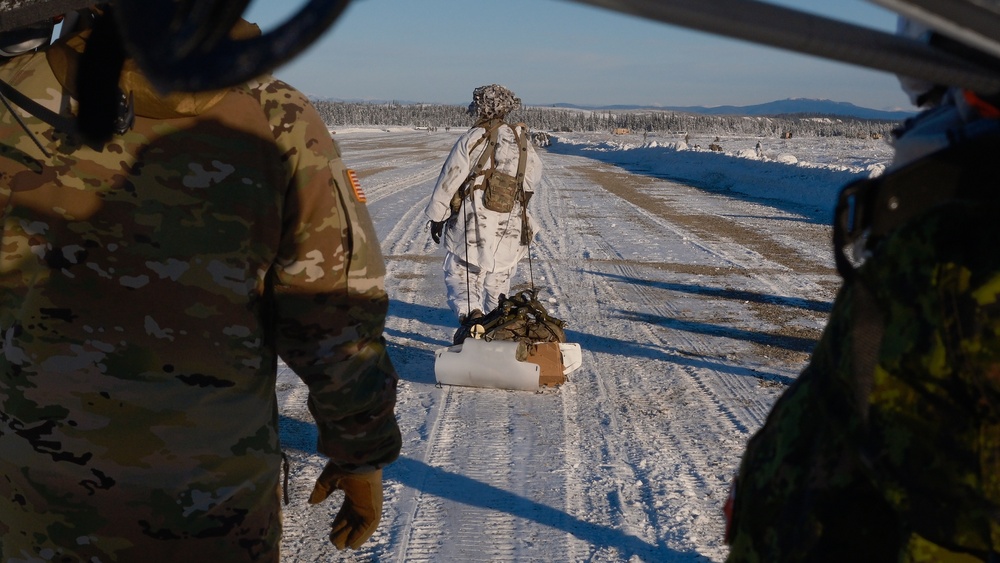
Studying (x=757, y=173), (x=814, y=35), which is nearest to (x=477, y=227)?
(x=814, y=35)

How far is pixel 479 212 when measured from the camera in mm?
6285

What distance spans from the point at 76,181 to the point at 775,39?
1.35m

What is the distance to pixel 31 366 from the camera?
65.6 inches

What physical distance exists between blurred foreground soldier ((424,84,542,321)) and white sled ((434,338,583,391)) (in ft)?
2.60

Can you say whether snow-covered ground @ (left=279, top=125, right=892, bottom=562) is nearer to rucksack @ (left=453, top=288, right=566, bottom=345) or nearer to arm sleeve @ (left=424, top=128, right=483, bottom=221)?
rucksack @ (left=453, top=288, right=566, bottom=345)

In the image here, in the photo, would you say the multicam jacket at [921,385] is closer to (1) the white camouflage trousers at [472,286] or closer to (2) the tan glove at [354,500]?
(2) the tan glove at [354,500]

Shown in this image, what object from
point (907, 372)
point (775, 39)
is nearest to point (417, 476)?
point (907, 372)

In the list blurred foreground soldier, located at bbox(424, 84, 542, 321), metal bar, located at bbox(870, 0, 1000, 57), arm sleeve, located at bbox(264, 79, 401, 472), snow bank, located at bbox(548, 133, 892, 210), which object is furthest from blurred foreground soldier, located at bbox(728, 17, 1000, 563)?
snow bank, located at bbox(548, 133, 892, 210)

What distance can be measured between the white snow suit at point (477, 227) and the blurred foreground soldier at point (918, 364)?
5097 mm

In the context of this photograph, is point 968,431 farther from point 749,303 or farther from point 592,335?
point 749,303

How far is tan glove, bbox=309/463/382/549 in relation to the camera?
213 cm

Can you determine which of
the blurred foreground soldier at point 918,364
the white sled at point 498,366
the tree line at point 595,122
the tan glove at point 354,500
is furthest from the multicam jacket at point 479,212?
the tree line at point 595,122

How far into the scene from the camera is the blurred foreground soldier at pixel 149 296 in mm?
1604

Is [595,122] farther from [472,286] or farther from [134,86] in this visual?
[134,86]
